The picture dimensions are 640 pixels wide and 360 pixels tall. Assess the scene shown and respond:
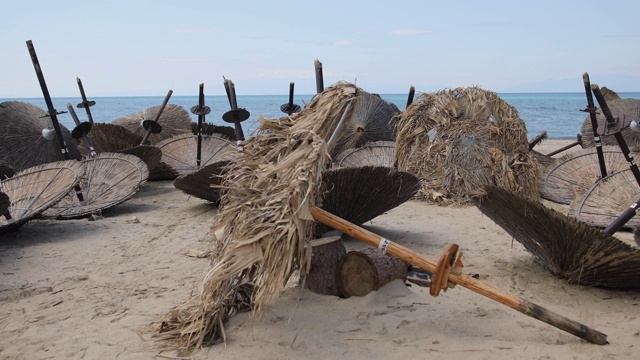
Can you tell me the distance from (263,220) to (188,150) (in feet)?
22.2

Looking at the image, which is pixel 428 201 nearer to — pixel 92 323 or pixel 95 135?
pixel 92 323

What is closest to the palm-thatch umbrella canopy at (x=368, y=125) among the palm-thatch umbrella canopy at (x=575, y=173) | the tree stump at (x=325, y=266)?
the palm-thatch umbrella canopy at (x=575, y=173)

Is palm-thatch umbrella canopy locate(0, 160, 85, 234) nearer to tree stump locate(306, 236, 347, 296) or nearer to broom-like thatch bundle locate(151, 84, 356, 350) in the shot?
broom-like thatch bundle locate(151, 84, 356, 350)

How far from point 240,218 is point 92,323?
1205 mm

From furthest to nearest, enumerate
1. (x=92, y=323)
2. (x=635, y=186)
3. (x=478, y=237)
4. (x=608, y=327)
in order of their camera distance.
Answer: (x=478, y=237), (x=635, y=186), (x=92, y=323), (x=608, y=327)

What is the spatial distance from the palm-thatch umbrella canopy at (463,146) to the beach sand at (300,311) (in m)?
1.87

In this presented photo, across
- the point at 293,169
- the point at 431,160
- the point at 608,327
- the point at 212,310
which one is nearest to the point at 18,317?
the point at 212,310

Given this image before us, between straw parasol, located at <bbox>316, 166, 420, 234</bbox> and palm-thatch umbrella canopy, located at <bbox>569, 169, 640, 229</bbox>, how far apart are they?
139 centimetres

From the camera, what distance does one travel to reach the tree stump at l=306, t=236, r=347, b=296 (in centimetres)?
376

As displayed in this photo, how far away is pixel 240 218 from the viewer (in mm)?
3203

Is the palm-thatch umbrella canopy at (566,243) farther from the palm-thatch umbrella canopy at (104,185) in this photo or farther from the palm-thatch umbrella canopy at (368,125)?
the palm-thatch umbrella canopy at (368,125)

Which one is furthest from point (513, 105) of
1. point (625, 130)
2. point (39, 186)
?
point (39, 186)

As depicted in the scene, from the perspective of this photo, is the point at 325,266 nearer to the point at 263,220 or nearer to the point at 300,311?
the point at 300,311

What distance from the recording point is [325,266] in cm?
377
